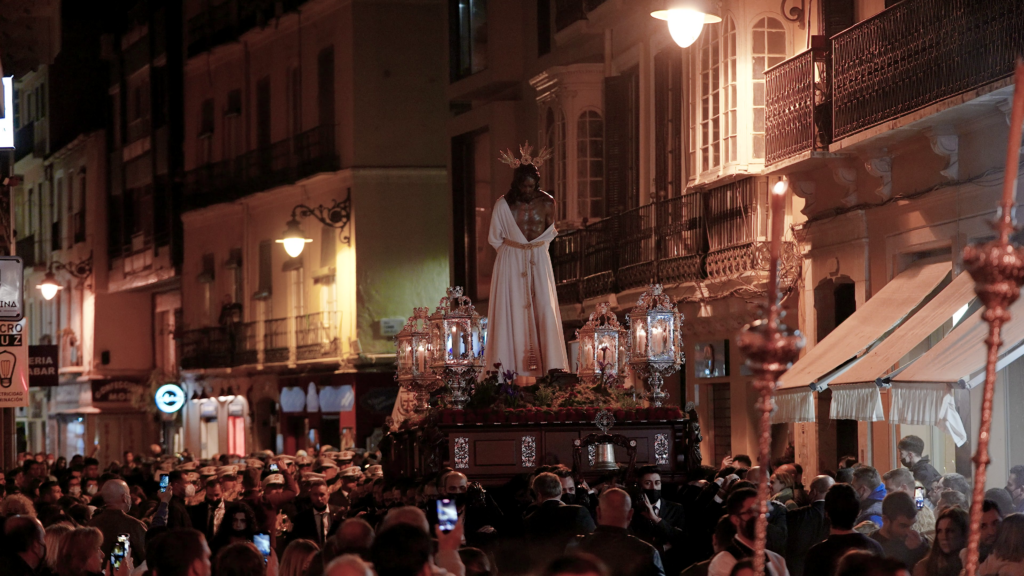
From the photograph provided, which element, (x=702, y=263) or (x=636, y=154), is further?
(x=636, y=154)

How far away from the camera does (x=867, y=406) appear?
13820 millimetres

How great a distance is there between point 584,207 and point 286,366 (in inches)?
536

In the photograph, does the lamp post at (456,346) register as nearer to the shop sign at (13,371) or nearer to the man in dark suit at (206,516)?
the man in dark suit at (206,516)

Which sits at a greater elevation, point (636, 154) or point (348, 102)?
point (348, 102)

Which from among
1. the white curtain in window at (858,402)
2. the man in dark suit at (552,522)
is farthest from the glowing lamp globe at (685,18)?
the man in dark suit at (552,522)

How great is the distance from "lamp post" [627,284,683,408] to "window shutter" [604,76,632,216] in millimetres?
8851

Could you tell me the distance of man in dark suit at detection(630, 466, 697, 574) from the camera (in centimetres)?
1066

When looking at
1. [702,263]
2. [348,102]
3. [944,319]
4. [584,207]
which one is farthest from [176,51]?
[944,319]

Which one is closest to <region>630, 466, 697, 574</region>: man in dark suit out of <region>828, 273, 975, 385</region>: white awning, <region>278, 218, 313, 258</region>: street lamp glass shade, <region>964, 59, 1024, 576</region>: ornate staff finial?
<region>828, 273, 975, 385</region>: white awning

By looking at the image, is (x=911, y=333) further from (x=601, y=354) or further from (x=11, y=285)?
(x=11, y=285)

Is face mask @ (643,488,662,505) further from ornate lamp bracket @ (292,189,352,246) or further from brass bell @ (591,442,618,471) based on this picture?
ornate lamp bracket @ (292,189,352,246)

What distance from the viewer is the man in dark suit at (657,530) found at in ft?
35.0

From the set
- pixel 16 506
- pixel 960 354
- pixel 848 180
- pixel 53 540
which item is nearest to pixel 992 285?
pixel 53 540

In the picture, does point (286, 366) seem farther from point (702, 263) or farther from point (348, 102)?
point (702, 263)
